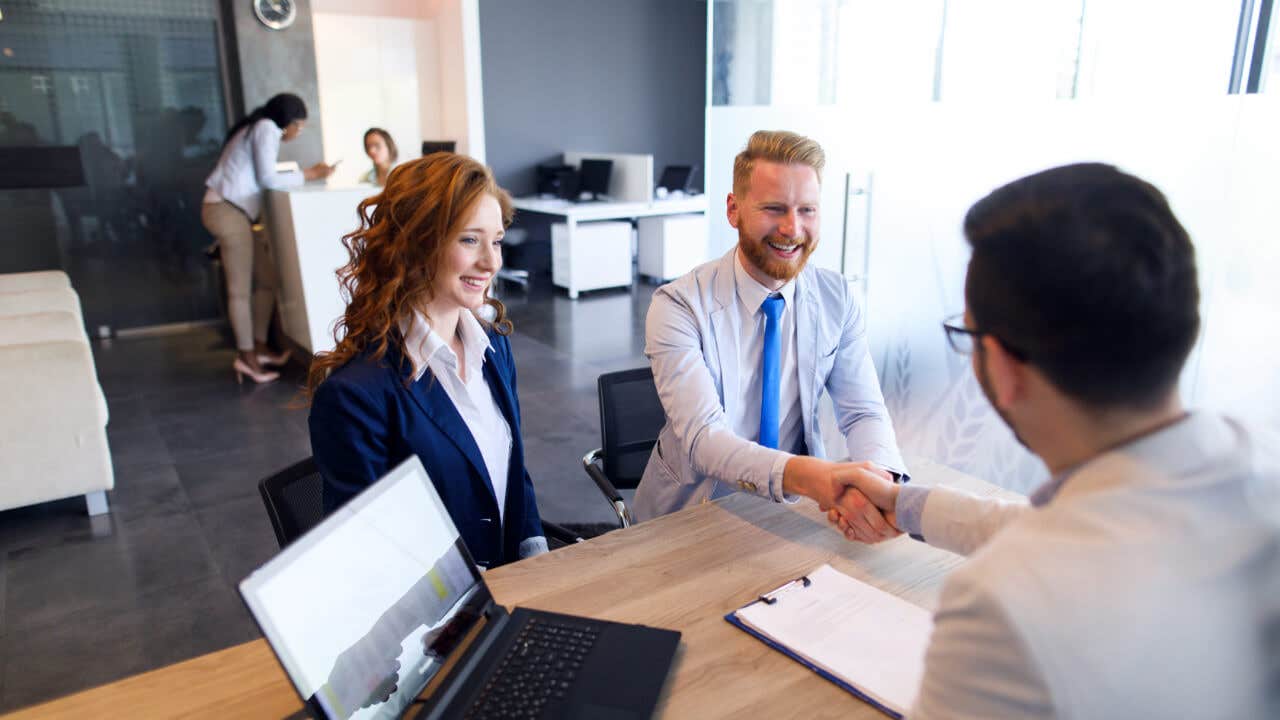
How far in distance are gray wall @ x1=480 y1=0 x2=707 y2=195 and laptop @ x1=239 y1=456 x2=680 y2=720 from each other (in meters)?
7.68

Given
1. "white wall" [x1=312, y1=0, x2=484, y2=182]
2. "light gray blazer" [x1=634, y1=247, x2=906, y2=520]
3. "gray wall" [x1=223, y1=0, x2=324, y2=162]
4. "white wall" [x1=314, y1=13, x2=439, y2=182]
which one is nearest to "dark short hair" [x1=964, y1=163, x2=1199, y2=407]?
"light gray blazer" [x1=634, y1=247, x2=906, y2=520]

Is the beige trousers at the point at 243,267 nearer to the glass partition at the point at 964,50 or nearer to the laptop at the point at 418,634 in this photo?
the glass partition at the point at 964,50

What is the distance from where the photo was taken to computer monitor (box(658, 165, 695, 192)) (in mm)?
8508

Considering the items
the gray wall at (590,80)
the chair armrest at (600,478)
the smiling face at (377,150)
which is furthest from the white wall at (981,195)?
the gray wall at (590,80)

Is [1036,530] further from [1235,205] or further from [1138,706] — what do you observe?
[1235,205]

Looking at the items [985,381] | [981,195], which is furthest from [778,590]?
[981,195]

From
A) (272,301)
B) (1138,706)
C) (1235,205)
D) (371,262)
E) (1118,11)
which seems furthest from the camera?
(272,301)

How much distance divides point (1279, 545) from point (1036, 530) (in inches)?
6.3

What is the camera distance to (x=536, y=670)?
43.3 inches

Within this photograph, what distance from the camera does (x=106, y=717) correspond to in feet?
3.47

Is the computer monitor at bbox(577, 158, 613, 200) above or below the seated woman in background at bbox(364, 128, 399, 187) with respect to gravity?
below

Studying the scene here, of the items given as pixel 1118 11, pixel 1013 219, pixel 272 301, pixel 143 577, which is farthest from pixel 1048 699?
pixel 272 301

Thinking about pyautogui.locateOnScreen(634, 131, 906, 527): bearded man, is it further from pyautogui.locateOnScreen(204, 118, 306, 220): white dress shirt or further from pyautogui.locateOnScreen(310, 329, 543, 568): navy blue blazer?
pyautogui.locateOnScreen(204, 118, 306, 220): white dress shirt

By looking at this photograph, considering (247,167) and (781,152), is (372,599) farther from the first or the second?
(247,167)
